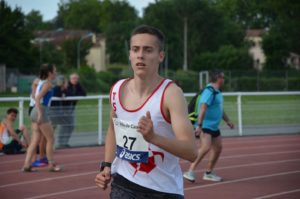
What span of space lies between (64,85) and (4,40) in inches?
1846

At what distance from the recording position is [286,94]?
21250mm

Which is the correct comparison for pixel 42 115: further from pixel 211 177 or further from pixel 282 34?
pixel 282 34

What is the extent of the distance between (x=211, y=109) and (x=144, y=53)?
6.91 metres

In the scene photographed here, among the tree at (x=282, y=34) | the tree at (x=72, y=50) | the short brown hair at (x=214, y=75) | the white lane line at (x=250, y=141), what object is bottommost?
the white lane line at (x=250, y=141)

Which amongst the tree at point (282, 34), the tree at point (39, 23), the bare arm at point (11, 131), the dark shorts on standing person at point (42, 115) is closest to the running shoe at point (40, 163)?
the dark shorts on standing person at point (42, 115)

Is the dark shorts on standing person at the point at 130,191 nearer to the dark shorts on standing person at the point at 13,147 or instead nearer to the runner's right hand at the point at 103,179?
A: the runner's right hand at the point at 103,179

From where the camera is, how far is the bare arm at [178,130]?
398 centimetres

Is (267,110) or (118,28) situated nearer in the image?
(267,110)

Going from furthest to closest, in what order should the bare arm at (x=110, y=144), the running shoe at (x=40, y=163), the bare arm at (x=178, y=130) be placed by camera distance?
1. the running shoe at (x=40, y=163)
2. the bare arm at (x=110, y=144)
3. the bare arm at (x=178, y=130)

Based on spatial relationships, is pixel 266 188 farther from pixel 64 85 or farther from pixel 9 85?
pixel 9 85

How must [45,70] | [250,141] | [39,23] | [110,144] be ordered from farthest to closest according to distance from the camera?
[39,23] → [250,141] → [45,70] → [110,144]

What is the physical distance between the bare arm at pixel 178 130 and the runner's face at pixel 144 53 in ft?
0.60

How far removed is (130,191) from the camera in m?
4.42

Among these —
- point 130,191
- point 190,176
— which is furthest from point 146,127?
point 190,176
